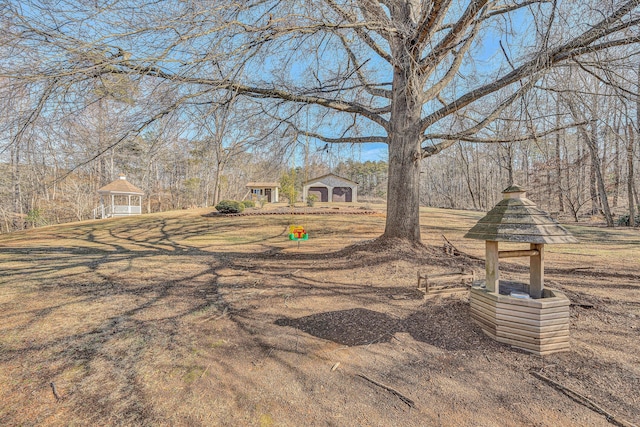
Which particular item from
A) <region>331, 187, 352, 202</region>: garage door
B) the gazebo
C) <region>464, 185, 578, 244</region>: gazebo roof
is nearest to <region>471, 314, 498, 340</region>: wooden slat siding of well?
<region>464, 185, 578, 244</region>: gazebo roof

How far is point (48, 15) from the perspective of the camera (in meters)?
3.10

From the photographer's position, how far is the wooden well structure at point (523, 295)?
9.17 ft

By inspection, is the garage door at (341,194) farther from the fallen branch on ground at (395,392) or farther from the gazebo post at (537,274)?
the fallen branch on ground at (395,392)

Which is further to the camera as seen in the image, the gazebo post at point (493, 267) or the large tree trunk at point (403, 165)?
the large tree trunk at point (403, 165)

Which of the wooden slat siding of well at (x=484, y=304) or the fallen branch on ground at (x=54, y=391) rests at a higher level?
the wooden slat siding of well at (x=484, y=304)

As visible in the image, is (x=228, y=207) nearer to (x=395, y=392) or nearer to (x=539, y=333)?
(x=395, y=392)

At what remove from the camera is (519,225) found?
2.90 meters

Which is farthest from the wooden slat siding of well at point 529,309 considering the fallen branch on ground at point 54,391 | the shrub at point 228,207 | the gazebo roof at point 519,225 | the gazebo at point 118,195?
the gazebo at point 118,195

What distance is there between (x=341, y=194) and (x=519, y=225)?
29027mm

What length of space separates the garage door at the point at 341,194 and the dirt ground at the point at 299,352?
25.7m

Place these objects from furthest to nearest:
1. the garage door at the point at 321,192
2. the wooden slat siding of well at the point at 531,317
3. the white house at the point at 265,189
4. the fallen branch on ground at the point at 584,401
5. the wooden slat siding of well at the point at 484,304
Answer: the white house at the point at 265,189, the garage door at the point at 321,192, the wooden slat siding of well at the point at 484,304, the wooden slat siding of well at the point at 531,317, the fallen branch on ground at the point at 584,401

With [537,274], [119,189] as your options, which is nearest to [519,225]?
[537,274]

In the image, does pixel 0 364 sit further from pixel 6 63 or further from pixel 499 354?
pixel 499 354

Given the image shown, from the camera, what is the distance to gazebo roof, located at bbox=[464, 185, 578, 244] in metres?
2.79
